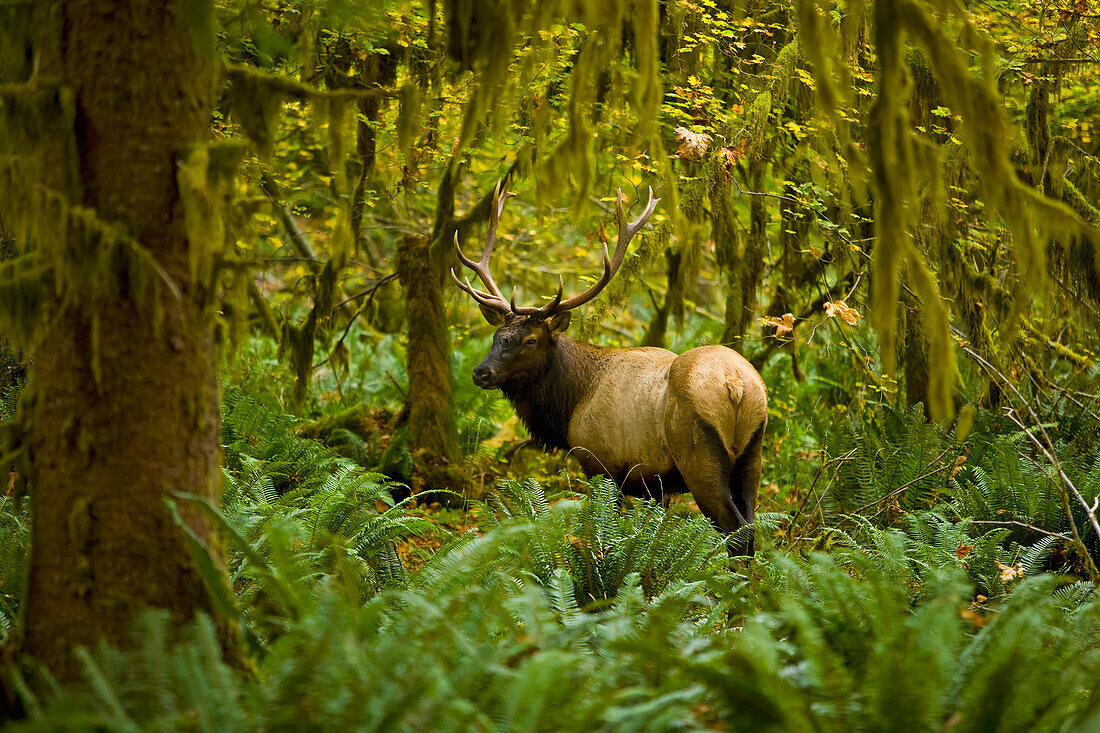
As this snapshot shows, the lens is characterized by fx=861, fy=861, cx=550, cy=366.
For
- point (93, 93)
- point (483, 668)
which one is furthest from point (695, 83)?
point (483, 668)

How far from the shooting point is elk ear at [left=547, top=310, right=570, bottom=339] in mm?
7266

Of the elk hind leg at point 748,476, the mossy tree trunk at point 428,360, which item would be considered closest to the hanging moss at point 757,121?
the elk hind leg at point 748,476

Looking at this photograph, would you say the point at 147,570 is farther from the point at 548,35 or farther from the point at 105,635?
the point at 548,35

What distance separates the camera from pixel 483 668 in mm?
2523

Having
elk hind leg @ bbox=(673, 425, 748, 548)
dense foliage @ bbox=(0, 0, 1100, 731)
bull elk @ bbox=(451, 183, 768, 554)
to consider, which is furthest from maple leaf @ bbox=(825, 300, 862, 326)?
elk hind leg @ bbox=(673, 425, 748, 548)

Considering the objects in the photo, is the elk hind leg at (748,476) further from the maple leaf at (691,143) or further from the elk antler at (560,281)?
the maple leaf at (691,143)

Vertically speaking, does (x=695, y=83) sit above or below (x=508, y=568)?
above

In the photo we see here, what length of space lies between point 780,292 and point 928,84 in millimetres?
2380

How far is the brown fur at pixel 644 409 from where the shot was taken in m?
6.15

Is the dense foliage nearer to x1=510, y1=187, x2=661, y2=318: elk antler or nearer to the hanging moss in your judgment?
the hanging moss

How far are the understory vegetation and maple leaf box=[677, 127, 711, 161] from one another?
9.45 feet

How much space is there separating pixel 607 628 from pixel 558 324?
4.37 m

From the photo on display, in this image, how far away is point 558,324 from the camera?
7.33 meters

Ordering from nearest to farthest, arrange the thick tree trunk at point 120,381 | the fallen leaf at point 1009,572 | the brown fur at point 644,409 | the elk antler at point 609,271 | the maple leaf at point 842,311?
1. the thick tree trunk at point 120,381
2. the fallen leaf at point 1009,572
3. the brown fur at point 644,409
4. the maple leaf at point 842,311
5. the elk antler at point 609,271
